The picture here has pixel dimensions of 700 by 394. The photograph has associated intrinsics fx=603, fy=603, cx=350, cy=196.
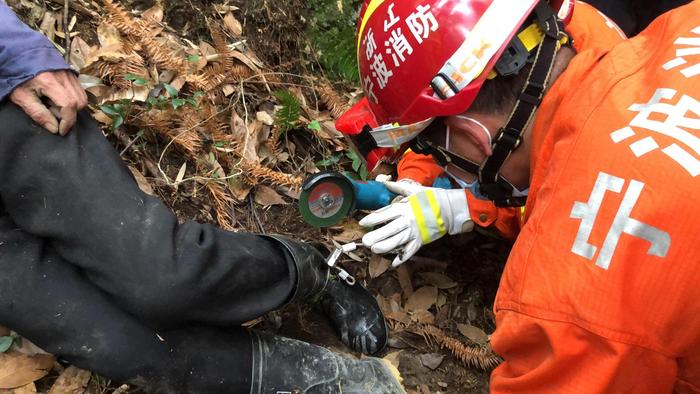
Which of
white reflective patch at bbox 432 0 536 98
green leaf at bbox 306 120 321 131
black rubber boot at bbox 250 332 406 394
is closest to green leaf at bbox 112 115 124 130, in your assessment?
green leaf at bbox 306 120 321 131

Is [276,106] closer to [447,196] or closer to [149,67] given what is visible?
[149,67]

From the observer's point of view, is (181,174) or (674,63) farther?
(181,174)

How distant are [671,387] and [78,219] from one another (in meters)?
1.68

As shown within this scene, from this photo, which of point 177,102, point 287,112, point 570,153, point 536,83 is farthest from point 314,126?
point 570,153

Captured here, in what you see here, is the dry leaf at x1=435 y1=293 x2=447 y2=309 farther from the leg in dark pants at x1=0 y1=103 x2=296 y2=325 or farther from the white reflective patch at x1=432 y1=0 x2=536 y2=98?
the white reflective patch at x1=432 y1=0 x2=536 y2=98

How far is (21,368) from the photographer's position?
6.29 feet

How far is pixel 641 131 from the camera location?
1.40m

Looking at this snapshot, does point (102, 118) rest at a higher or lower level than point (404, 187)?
higher

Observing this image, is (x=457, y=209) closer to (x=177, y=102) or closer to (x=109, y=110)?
(x=177, y=102)

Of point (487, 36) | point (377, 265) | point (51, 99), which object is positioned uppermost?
point (487, 36)

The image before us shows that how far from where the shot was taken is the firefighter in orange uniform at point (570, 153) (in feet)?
4.43

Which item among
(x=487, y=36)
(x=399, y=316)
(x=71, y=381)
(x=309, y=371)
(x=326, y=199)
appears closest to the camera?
(x=487, y=36)

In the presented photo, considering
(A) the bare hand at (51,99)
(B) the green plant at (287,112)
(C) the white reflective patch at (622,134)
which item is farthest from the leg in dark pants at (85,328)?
(C) the white reflective patch at (622,134)

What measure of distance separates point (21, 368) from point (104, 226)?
560 mm
